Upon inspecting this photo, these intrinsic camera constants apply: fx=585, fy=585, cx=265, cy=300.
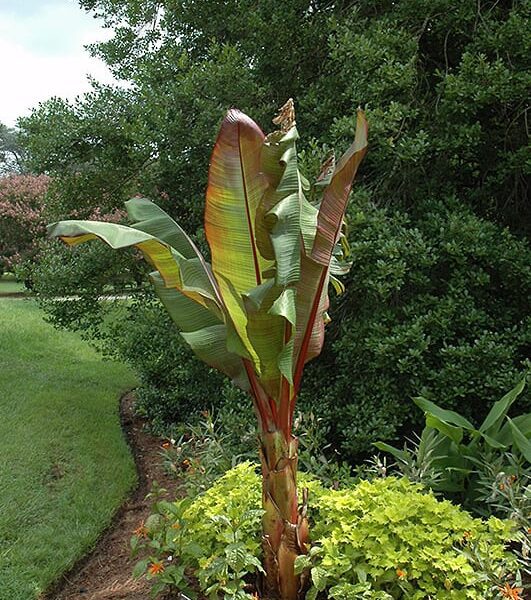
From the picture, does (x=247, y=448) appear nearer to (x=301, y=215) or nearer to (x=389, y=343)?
(x=389, y=343)

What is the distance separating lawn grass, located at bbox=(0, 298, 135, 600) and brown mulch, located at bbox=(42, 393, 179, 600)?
69mm

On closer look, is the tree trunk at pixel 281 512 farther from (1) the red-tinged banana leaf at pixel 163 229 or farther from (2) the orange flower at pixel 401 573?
(1) the red-tinged banana leaf at pixel 163 229

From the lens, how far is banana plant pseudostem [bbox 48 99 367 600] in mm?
2182

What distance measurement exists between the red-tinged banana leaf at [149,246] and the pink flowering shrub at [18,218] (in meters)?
14.5

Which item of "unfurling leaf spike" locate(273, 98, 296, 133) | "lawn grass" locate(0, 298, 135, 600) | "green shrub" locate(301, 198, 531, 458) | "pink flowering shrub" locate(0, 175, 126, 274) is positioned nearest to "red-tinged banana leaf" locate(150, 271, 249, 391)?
"unfurling leaf spike" locate(273, 98, 296, 133)

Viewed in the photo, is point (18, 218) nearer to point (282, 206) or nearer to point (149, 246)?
point (149, 246)

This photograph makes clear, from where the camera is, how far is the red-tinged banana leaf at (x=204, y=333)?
2.64 meters

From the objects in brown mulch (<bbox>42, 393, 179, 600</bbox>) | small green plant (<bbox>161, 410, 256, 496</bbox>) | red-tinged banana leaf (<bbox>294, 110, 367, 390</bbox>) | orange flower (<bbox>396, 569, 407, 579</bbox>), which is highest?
red-tinged banana leaf (<bbox>294, 110, 367, 390</bbox>)

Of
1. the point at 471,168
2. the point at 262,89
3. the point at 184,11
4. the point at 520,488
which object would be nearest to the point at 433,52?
the point at 471,168

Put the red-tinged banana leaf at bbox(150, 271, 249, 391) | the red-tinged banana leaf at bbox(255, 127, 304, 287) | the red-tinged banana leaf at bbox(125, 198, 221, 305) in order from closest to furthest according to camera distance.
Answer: the red-tinged banana leaf at bbox(255, 127, 304, 287), the red-tinged banana leaf at bbox(150, 271, 249, 391), the red-tinged banana leaf at bbox(125, 198, 221, 305)

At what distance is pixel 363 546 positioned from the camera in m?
2.46

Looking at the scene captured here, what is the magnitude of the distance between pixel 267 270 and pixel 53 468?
2.84m

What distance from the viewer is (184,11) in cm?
555

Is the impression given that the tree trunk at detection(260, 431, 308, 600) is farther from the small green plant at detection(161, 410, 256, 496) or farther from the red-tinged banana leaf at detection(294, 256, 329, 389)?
the small green plant at detection(161, 410, 256, 496)
